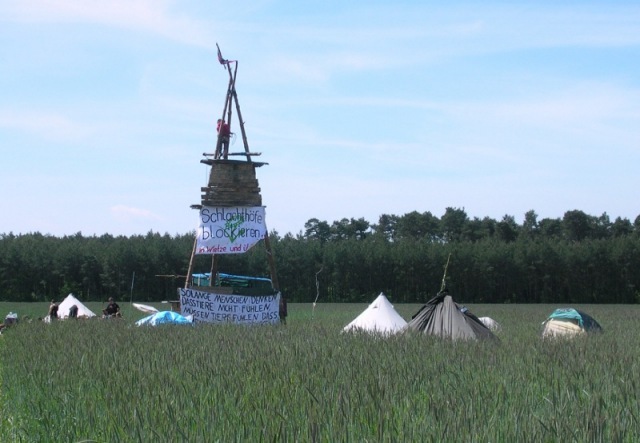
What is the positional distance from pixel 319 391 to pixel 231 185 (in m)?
13.1

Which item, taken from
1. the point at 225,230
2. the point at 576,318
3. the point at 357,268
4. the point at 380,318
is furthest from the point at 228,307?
the point at 357,268

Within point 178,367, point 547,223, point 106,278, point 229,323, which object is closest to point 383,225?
point 547,223

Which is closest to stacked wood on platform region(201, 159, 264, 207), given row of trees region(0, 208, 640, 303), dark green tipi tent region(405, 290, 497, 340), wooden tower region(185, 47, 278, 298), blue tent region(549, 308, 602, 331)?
wooden tower region(185, 47, 278, 298)

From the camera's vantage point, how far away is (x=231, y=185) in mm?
21109

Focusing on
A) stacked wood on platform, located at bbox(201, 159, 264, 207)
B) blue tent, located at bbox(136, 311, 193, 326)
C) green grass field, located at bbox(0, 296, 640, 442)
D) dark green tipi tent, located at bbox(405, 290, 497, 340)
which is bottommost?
green grass field, located at bbox(0, 296, 640, 442)

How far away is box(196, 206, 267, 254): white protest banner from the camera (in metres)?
21.0

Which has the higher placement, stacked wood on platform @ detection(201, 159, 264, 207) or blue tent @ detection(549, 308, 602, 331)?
stacked wood on platform @ detection(201, 159, 264, 207)

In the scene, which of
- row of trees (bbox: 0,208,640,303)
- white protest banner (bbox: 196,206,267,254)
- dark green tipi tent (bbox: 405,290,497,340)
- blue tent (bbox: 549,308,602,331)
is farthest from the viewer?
row of trees (bbox: 0,208,640,303)

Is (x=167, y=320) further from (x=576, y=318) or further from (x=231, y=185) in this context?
(x=576, y=318)

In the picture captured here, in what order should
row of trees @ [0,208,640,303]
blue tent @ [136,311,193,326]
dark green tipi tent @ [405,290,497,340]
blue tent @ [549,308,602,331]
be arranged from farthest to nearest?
row of trees @ [0,208,640,303]
blue tent @ [549,308,602,331]
blue tent @ [136,311,193,326]
dark green tipi tent @ [405,290,497,340]

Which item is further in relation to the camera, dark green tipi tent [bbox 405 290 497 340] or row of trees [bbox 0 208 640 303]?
row of trees [bbox 0 208 640 303]

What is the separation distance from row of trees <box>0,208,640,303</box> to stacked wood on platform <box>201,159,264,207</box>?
51.7m

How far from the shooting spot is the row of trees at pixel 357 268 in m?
75.1

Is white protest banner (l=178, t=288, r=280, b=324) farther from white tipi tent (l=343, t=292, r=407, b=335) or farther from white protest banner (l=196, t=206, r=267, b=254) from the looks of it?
white tipi tent (l=343, t=292, r=407, b=335)
